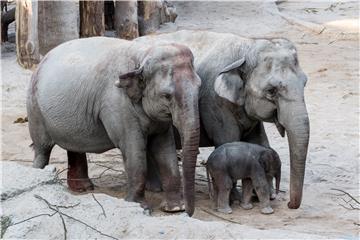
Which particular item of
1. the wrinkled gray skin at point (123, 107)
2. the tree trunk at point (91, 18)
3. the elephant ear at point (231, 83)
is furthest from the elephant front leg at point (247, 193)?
the tree trunk at point (91, 18)

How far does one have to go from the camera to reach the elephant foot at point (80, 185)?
710 cm

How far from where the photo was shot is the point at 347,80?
10797mm

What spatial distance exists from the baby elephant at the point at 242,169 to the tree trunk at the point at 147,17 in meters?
7.46

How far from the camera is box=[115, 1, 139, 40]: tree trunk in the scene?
1301cm

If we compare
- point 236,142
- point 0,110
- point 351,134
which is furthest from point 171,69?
point 0,110

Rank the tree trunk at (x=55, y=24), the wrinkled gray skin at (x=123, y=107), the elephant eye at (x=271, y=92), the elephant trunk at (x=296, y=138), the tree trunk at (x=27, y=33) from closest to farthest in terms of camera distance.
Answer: the wrinkled gray skin at (x=123, y=107) < the elephant trunk at (x=296, y=138) < the elephant eye at (x=271, y=92) < the tree trunk at (x=27, y=33) < the tree trunk at (x=55, y=24)

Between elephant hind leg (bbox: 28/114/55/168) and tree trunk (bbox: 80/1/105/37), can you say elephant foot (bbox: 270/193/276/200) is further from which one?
tree trunk (bbox: 80/1/105/37)

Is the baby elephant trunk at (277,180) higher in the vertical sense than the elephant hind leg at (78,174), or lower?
higher

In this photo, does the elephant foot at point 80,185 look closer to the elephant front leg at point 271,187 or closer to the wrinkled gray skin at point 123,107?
the wrinkled gray skin at point 123,107

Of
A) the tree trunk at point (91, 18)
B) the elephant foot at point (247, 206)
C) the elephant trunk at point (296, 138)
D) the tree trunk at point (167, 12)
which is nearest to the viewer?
the elephant trunk at point (296, 138)

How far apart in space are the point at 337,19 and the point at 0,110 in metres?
6.76

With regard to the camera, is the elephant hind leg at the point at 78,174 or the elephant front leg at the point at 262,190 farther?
the elephant hind leg at the point at 78,174

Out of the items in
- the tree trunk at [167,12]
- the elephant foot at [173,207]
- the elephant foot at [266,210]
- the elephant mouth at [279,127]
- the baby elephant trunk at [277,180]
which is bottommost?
the tree trunk at [167,12]

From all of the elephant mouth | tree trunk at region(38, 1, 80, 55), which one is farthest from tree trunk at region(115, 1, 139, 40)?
the elephant mouth
